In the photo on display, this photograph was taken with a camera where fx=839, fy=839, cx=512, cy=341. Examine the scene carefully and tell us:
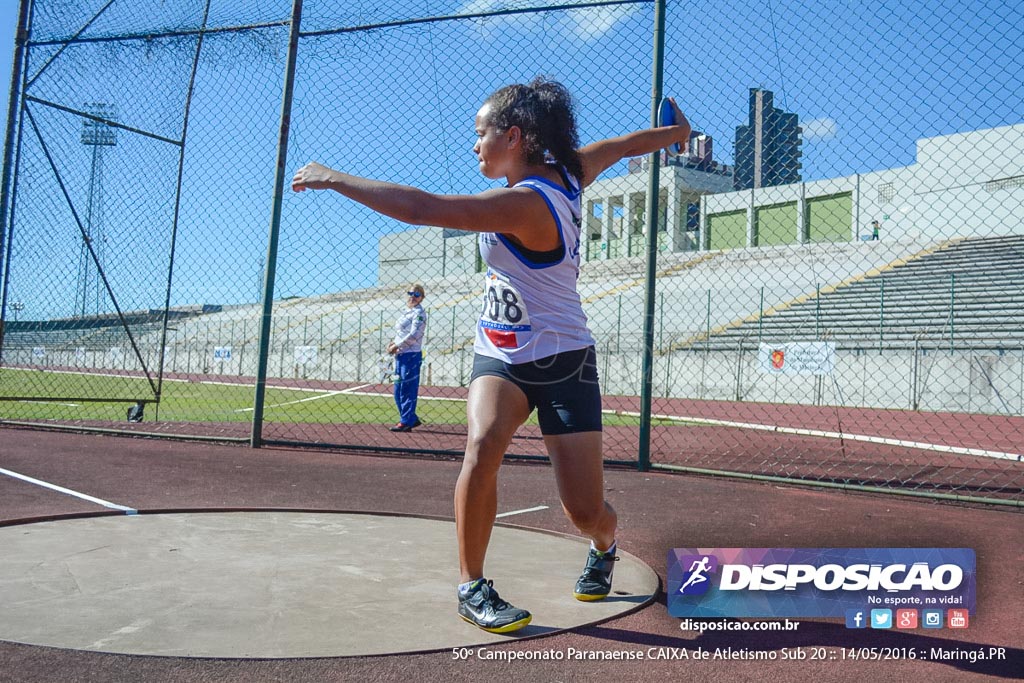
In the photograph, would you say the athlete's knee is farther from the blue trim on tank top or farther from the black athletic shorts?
the blue trim on tank top

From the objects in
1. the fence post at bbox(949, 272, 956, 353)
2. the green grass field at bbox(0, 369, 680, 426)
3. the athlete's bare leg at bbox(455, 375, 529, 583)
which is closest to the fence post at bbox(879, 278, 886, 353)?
the fence post at bbox(949, 272, 956, 353)

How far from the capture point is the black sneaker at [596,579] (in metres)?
3.31

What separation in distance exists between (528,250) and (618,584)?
155cm

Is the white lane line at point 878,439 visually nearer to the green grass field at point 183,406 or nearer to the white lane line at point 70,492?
the green grass field at point 183,406

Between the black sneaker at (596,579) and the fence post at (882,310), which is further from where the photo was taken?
the fence post at (882,310)

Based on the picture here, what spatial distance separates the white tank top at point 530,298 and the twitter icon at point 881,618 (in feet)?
4.83

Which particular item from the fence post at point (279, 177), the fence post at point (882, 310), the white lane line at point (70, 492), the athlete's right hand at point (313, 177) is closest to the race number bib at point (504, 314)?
the athlete's right hand at point (313, 177)

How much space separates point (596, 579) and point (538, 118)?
1.81 meters

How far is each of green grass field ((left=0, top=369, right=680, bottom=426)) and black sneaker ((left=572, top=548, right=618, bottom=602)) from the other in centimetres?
888

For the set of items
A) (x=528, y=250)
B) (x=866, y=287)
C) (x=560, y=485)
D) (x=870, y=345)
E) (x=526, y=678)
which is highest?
(x=866, y=287)

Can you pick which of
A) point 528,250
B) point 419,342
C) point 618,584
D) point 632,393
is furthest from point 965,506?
point 632,393

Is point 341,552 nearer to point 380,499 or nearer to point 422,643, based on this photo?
point 422,643

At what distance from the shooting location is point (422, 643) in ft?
8.90

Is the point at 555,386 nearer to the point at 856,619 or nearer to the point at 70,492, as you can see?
the point at 856,619
